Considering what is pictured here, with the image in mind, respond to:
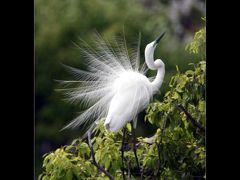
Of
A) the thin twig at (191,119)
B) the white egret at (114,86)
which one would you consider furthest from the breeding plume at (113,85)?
the thin twig at (191,119)

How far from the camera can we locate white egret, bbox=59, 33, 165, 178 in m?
4.00

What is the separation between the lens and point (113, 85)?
4066 mm

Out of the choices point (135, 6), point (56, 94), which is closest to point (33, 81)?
point (56, 94)

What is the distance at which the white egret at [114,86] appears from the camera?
4.00 m

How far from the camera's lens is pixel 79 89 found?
4.11m

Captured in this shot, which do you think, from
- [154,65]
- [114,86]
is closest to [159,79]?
[154,65]

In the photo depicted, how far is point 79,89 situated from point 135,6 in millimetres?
426

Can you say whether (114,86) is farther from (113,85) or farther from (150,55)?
(150,55)

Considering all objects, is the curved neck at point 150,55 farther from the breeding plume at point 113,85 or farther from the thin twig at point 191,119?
the thin twig at point 191,119

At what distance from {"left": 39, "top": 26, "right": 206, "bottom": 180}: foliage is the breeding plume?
77 millimetres

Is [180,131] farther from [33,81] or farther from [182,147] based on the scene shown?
[33,81]

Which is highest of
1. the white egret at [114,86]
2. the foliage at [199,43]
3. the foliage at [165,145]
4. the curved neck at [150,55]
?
the foliage at [199,43]

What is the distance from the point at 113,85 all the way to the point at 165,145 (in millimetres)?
319

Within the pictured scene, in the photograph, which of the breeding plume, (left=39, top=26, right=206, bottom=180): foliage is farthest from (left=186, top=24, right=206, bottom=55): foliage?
the breeding plume
